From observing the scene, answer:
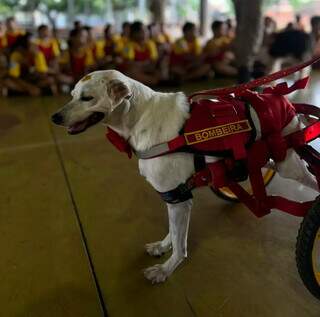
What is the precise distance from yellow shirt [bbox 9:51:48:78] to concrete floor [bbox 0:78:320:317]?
303cm

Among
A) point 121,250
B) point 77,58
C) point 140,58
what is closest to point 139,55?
point 140,58

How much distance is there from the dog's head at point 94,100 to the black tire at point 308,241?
0.85m

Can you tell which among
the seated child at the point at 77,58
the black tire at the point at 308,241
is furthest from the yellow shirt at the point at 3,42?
the black tire at the point at 308,241

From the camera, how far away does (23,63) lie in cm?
601

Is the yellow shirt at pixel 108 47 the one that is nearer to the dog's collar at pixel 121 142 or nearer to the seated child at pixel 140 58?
the seated child at pixel 140 58

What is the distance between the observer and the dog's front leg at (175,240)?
1775 millimetres

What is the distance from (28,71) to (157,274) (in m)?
4.91

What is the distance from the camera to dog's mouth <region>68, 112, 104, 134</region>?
1.62 metres

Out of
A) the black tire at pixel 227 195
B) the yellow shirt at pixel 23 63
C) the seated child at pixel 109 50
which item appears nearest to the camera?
the black tire at pixel 227 195

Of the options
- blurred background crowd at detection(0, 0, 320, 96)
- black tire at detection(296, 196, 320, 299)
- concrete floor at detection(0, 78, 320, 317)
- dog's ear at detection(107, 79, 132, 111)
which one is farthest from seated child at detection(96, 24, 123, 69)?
black tire at detection(296, 196, 320, 299)

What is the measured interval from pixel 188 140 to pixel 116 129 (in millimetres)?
340

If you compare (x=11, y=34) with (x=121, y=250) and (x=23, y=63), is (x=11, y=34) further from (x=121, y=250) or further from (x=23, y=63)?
(x=121, y=250)

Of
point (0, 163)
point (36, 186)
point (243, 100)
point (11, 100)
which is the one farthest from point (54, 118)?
point (11, 100)

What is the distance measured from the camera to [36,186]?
2910 millimetres
